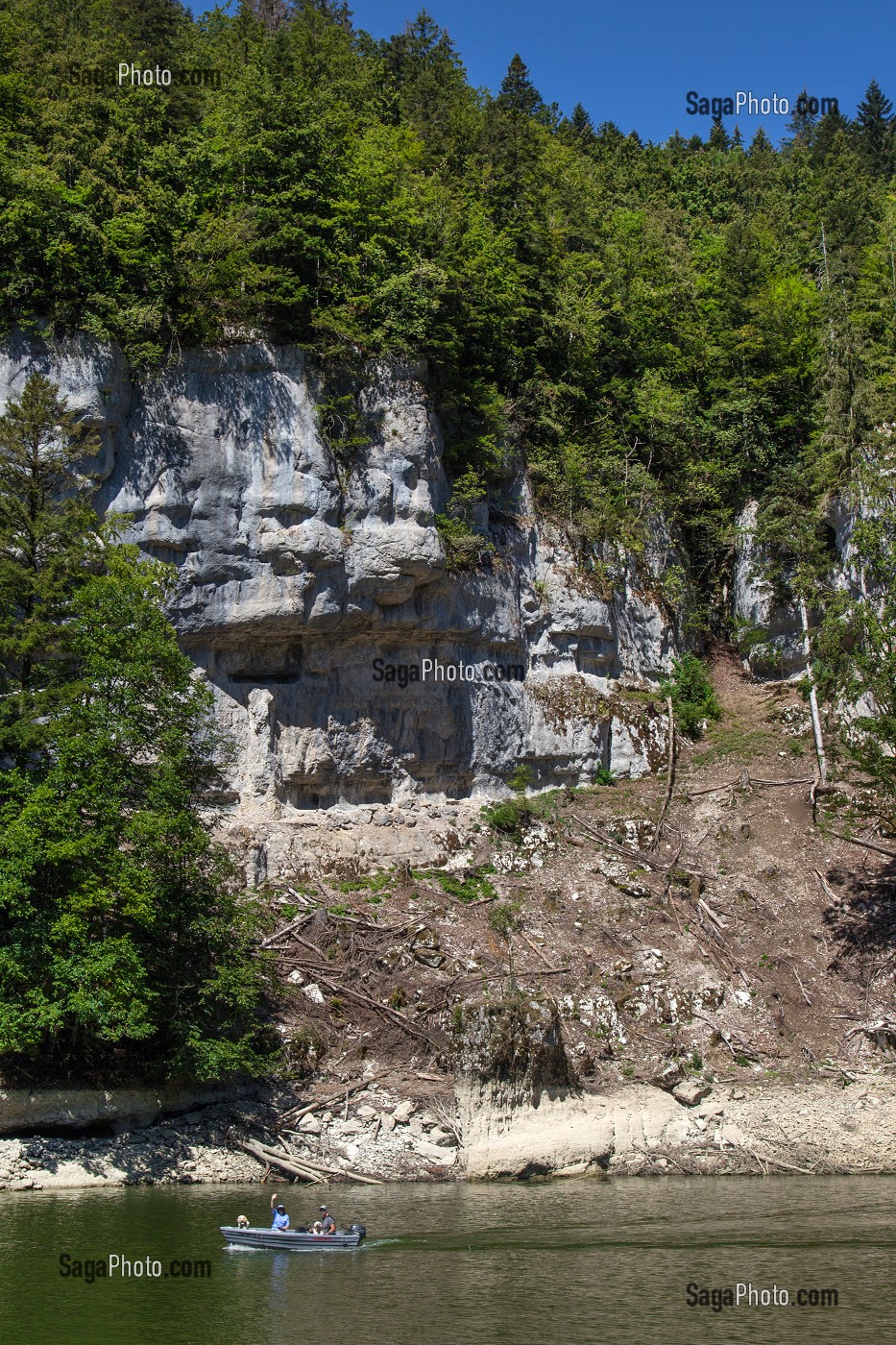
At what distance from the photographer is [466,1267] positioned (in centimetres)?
1570

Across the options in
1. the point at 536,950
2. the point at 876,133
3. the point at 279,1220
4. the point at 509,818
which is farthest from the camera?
the point at 876,133

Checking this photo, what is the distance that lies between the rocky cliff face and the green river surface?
12556 millimetres

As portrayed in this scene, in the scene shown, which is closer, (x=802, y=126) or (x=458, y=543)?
(x=458, y=543)

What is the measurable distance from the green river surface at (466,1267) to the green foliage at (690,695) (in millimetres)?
16115

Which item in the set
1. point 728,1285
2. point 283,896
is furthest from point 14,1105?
point 728,1285

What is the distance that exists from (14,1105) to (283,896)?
8046 mm

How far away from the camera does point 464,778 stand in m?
31.8

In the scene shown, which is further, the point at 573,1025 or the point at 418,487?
the point at 418,487

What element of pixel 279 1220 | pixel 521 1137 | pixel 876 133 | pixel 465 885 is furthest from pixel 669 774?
pixel 876 133

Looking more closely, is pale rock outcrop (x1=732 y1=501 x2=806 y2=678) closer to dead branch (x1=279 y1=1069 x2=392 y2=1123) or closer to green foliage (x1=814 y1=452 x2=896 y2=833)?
green foliage (x1=814 y1=452 x2=896 y2=833)

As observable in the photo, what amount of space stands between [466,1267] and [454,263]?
27374mm

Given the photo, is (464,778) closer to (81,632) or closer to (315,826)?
(315,826)

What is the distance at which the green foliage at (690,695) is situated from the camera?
114 feet

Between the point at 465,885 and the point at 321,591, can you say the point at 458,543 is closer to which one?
the point at 321,591
